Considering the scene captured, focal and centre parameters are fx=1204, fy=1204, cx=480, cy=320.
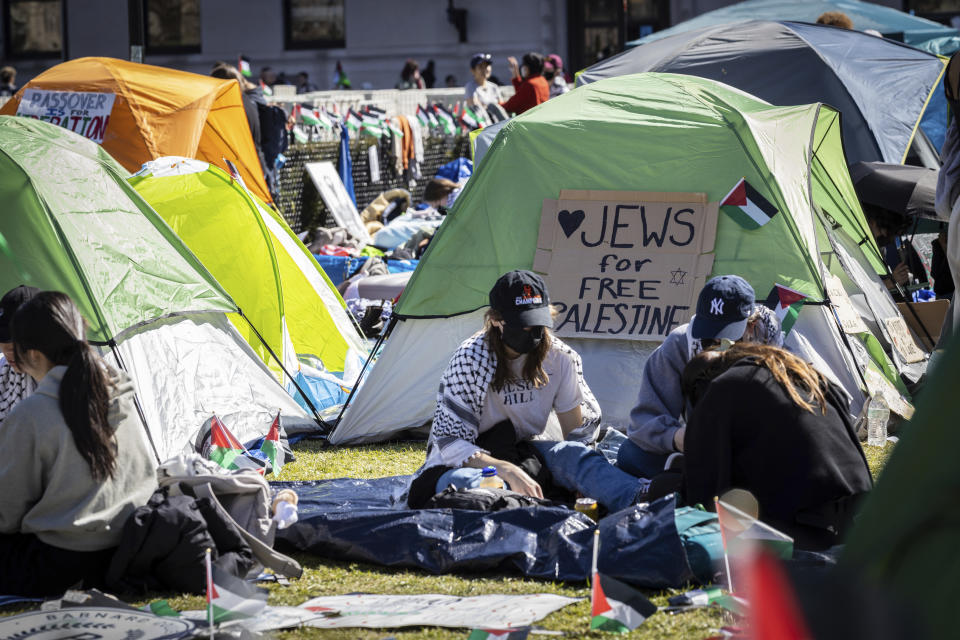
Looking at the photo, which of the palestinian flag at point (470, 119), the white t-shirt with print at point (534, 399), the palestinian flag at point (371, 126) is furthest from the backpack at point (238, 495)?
the palestinian flag at point (470, 119)

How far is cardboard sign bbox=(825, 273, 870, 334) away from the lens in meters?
6.20

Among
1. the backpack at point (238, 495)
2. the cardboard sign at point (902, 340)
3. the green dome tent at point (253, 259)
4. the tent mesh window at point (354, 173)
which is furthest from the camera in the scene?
the tent mesh window at point (354, 173)

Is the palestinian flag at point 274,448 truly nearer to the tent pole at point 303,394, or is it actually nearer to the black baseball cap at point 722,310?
the tent pole at point 303,394

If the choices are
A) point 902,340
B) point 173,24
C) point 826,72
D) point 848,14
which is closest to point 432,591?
point 902,340

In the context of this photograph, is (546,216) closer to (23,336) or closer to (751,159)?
(751,159)

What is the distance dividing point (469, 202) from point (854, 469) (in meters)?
3.30

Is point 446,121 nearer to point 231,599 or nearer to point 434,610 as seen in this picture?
point 434,610

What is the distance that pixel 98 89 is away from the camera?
9.73 metres

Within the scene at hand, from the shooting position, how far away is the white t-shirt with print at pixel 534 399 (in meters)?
4.85

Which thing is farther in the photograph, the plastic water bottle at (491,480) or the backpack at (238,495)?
the plastic water bottle at (491,480)

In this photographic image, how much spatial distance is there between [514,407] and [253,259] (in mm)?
3350

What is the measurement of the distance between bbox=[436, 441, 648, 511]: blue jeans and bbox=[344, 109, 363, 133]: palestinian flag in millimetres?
10294

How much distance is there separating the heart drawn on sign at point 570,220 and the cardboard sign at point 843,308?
4.34 ft

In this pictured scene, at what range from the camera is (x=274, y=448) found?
19.4 feet
